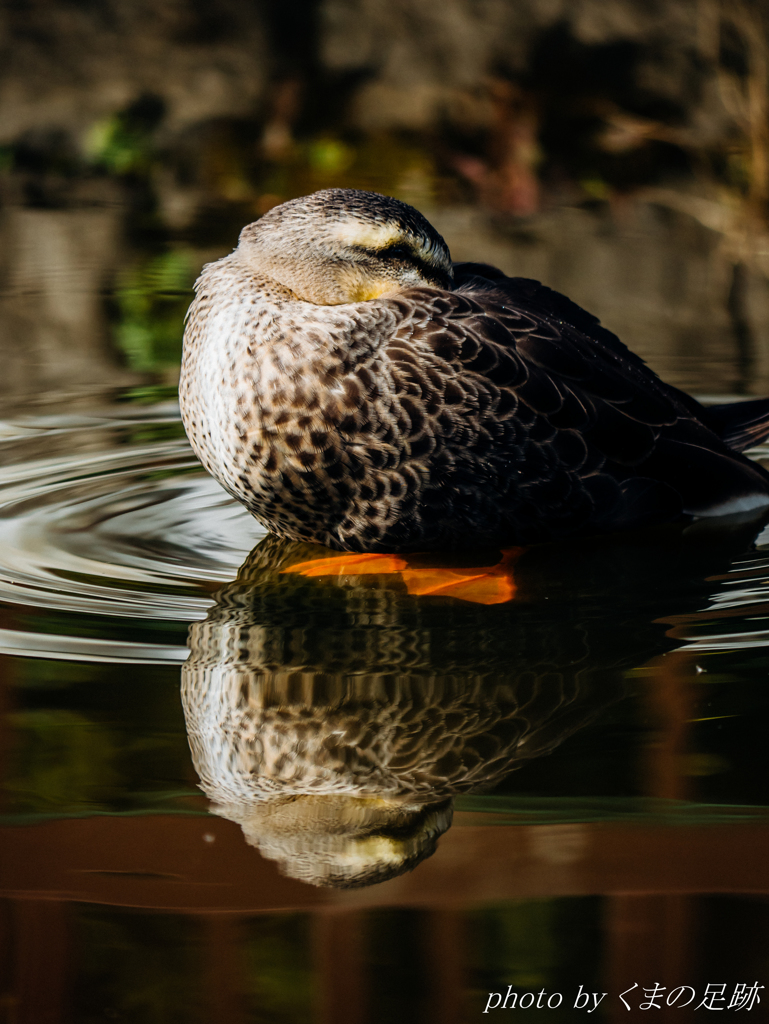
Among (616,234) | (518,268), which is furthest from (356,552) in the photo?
(616,234)

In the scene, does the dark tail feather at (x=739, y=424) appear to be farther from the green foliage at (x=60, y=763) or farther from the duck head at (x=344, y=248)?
the green foliage at (x=60, y=763)

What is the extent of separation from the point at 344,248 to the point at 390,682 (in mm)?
1364

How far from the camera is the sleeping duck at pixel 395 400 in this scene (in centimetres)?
359

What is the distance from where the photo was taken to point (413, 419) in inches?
141

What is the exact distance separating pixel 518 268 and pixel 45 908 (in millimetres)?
6800

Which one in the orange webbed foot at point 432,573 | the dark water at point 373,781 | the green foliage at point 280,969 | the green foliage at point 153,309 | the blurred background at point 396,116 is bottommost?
the green foliage at point 280,969

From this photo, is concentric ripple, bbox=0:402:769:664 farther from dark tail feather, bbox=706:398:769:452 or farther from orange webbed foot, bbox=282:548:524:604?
dark tail feather, bbox=706:398:769:452

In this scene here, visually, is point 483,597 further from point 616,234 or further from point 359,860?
point 616,234

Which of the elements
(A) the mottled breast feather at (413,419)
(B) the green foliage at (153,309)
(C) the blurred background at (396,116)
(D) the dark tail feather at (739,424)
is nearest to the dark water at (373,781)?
(A) the mottled breast feather at (413,419)

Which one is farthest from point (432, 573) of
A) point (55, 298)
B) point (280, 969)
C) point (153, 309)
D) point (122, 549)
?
point (55, 298)

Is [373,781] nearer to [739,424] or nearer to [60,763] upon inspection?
[60,763]

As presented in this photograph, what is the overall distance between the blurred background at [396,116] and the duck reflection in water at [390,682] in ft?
21.4

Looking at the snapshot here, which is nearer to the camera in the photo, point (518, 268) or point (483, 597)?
point (483, 597)

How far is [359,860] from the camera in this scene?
227cm
